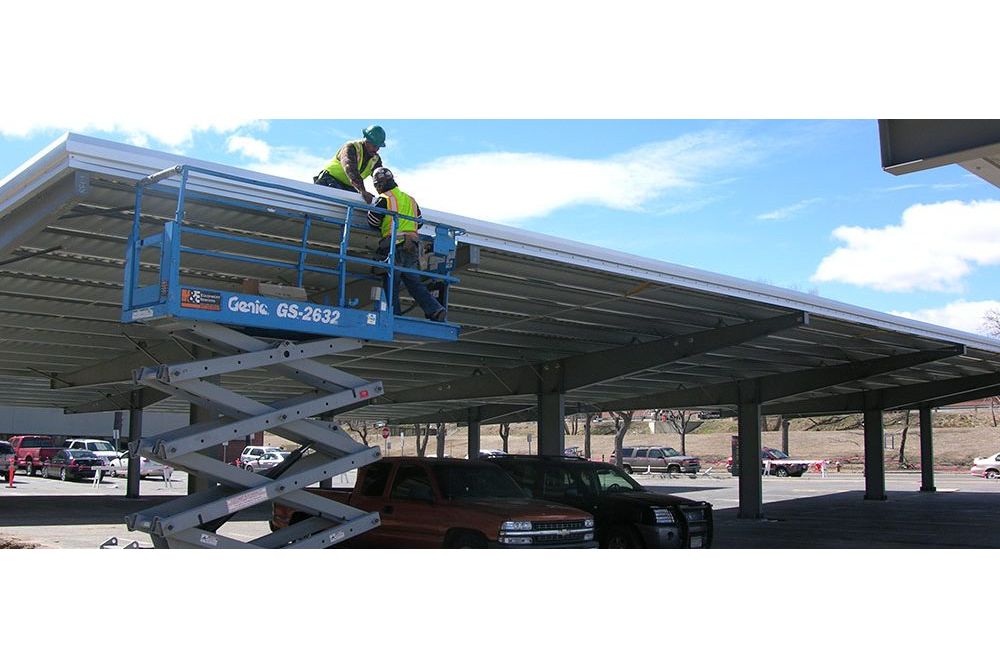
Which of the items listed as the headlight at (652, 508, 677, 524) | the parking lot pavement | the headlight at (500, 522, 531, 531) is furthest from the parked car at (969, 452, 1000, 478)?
the headlight at (500, 522, 531, 531)

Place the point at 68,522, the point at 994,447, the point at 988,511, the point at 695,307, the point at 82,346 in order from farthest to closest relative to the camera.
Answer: the point at 994,447, the point at 988,511, the point at 68,522, the point at 82,346, the point at 695,307

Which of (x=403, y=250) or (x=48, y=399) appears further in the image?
(x=48, y=399)

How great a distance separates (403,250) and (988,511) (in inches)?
884

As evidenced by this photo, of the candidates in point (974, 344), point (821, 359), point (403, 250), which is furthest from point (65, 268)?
point (974, 344)

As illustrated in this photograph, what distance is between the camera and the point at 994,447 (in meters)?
57.8

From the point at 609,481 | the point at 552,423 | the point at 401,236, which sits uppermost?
the point at 401,236

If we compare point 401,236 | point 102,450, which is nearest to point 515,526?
point 401,236

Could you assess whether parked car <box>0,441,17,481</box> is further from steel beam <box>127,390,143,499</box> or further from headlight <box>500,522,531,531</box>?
headlight <box>500,522,531,531</box>

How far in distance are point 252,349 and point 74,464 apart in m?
33.5

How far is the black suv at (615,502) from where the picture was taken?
13742mm

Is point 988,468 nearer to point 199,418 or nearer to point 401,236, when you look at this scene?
point 199,418

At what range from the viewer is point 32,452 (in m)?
42.7

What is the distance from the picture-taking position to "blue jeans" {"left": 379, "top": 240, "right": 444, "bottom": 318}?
10.5m

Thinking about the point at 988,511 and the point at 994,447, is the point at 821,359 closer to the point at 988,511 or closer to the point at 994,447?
the point at 988,511
